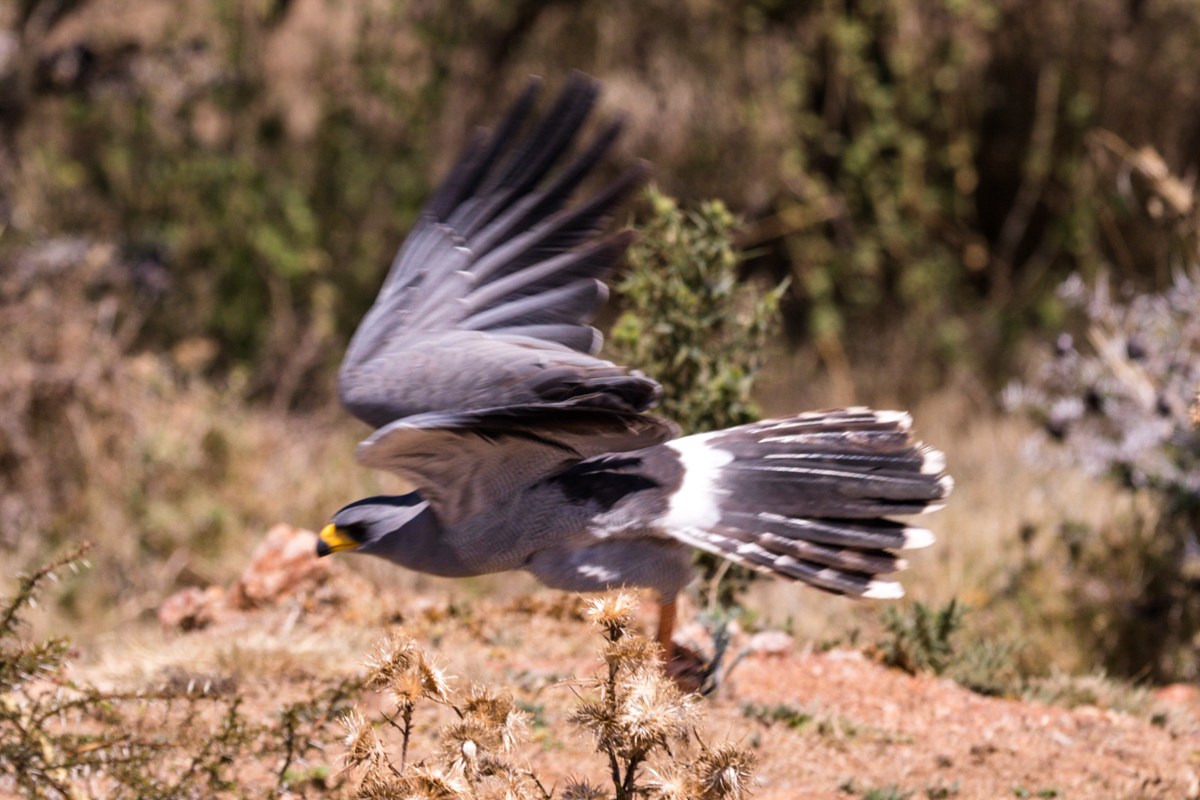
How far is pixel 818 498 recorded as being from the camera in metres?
3.35

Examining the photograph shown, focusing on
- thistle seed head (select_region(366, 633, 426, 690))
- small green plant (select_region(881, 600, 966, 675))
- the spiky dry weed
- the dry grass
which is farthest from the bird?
the dry grass

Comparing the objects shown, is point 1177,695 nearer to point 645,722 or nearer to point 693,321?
point 693,321

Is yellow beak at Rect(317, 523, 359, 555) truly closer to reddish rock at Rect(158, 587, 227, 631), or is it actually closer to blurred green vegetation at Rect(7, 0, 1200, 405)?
reddish rock at Rect(158, 587, 227, 631)

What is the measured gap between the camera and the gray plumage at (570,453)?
10.1ft

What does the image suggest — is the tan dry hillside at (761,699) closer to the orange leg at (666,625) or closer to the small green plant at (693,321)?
the orange leg at (666,625)

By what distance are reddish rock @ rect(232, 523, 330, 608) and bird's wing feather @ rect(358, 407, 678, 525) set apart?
1.74 metres

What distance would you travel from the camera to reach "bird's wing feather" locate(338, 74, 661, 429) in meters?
3.59

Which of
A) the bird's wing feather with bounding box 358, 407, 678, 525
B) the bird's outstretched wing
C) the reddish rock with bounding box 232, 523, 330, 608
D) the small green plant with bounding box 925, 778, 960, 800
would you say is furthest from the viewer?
the reddish rock with bounding box 232, 523, 330, 608

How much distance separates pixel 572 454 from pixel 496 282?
904mm

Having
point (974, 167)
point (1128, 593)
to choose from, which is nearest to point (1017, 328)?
point (974, 167)

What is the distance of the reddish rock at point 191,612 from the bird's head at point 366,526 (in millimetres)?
1732

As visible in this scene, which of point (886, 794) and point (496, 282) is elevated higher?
point (496, 282)

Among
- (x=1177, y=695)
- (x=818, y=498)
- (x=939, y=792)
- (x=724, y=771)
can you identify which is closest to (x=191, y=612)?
(x=818, y=498)

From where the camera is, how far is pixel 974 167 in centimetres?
Answer: 1039
